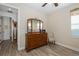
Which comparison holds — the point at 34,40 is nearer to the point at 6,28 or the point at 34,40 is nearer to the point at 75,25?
the point at 75,25

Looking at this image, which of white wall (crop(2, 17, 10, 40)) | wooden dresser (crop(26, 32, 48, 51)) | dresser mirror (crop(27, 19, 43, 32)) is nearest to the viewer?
wooden dresser (crop(26, 32, 48, 51))

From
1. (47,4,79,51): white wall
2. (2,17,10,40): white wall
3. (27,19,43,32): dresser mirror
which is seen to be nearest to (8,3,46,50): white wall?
(27,19,43,32): dresser mirror

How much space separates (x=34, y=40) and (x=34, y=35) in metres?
0.26

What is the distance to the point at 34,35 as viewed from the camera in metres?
4.21

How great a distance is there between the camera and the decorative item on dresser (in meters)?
3.95

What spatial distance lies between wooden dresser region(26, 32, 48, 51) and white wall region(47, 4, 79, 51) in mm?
607

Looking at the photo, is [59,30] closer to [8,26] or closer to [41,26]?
[41,26]

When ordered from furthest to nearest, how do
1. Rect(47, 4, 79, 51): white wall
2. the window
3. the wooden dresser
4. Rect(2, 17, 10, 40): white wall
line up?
Rect(2, 17, 10, 40): white wall < Rect(47, 4, 79, 51): white wall < the window < the wooden dresser

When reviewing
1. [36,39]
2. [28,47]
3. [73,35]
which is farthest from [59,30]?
[28,47]

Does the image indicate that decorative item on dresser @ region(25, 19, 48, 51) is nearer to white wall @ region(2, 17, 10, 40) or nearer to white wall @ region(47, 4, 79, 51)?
white wall @ region(47, 4, 79, 51)

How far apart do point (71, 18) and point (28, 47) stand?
2645 millimetres

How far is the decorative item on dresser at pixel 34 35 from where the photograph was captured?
3.95m

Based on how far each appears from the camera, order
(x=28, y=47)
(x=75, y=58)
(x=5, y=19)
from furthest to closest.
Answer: (x=5, y=19) → (x=28, y=47) → (x=75, y=58)

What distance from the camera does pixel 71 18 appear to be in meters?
4.28
